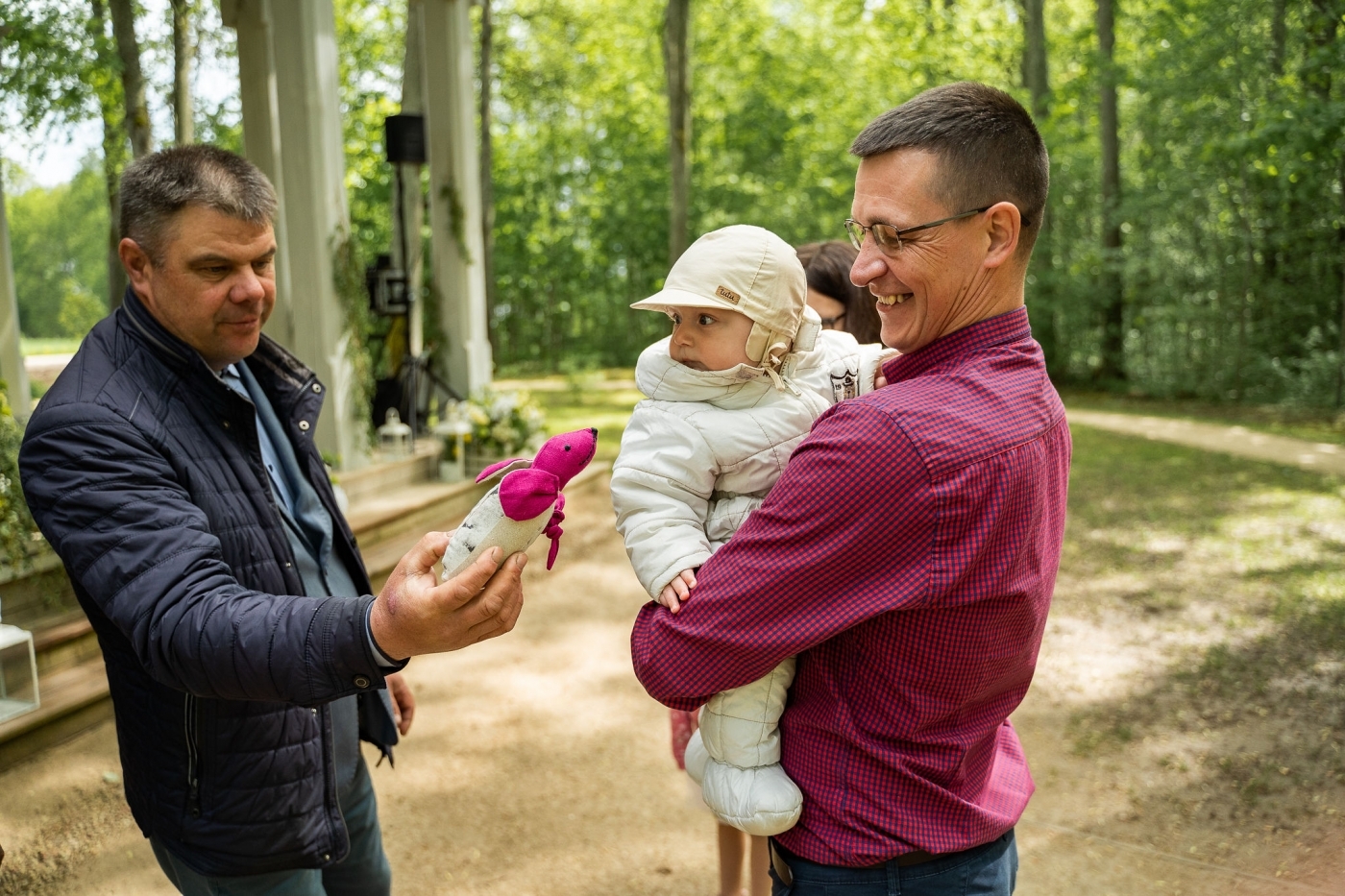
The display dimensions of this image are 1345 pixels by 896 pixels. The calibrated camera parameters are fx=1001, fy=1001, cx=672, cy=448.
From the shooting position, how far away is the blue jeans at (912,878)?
4.67 ft

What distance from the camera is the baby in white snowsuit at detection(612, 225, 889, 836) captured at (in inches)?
59.9

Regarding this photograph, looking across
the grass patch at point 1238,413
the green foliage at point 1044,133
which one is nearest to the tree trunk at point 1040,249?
the green foliage at point 1044,133

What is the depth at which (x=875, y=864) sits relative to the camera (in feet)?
4.65

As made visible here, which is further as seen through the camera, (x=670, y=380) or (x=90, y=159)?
(x=90, y=159)

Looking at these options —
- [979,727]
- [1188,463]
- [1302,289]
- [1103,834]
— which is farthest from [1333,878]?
[1302,289]

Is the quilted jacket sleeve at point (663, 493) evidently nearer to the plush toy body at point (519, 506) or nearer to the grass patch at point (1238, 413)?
the plush toy body at point (519, 506)

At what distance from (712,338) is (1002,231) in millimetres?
486

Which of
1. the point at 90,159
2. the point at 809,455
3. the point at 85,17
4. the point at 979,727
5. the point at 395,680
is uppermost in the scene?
the point at 85,17

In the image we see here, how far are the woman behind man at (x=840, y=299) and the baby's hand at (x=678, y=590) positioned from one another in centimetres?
187

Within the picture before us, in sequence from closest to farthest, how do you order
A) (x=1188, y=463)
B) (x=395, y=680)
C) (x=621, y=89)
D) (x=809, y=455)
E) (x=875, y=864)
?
(x=809, y=455) < (x=875, y=864) < (x=395, y=680) < (x=1188, y=463) < (x=621, y=89)

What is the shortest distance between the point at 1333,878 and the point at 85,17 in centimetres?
794

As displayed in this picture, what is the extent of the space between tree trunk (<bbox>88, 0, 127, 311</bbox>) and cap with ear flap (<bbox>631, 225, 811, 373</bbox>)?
241 inches

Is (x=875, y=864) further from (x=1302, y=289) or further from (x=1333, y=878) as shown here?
(x=1302, y=289)

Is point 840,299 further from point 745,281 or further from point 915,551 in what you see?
point 915,551
